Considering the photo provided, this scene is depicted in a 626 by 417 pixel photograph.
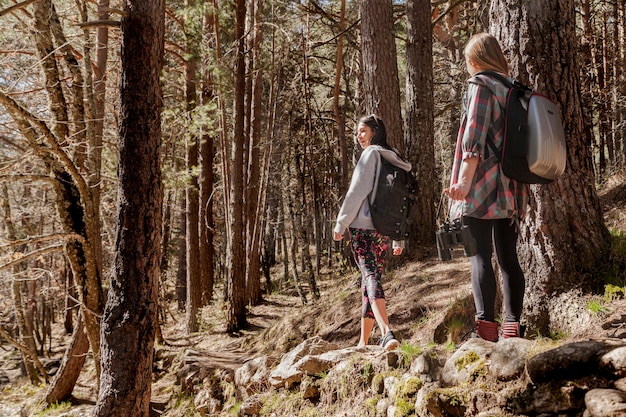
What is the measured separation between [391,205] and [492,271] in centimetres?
108

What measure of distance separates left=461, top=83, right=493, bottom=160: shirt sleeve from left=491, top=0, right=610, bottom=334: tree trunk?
826 millimetres

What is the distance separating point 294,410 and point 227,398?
1.68 metres

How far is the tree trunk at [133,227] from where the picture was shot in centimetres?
536

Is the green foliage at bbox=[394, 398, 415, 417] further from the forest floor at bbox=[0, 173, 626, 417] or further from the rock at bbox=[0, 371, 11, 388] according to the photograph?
the rock at bbox=[0, 371, 11, 388]

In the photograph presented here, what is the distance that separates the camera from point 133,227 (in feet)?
17.6

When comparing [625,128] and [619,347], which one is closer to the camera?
[619,347]

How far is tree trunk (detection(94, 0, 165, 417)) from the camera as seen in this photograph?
5359mm

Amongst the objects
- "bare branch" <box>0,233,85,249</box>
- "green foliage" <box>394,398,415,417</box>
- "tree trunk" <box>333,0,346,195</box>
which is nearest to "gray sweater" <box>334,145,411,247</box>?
"green foliage" <box>394,398,415,417</box>

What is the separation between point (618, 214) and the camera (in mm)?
6848

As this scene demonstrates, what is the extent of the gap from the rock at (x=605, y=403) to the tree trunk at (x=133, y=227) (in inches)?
167

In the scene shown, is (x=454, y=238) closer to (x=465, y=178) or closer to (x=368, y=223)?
(x=465, y=178)

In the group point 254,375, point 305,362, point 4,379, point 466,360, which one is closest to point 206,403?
point 254,375

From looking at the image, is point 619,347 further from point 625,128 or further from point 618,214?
point 625,128

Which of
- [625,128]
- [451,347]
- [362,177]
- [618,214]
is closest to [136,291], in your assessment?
[362,177]
